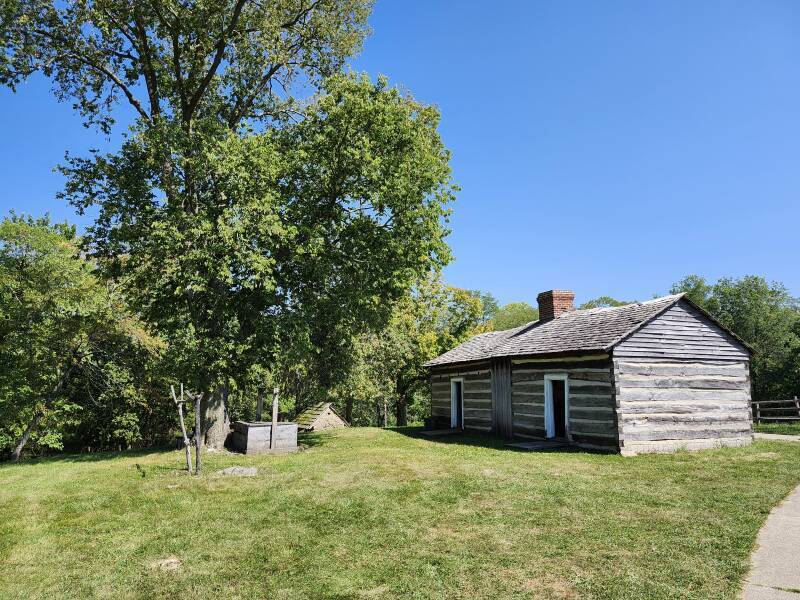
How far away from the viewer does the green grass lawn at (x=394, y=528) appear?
619 centimetres

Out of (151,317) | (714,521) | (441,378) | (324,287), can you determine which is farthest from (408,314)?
(714,521)

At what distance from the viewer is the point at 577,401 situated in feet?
56.4

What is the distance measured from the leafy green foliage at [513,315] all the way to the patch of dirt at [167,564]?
68.3 meters

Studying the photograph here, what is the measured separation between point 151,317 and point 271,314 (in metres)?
4.13

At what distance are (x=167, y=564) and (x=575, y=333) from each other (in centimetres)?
A: 1545

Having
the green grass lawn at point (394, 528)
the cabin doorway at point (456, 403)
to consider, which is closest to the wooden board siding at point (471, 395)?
the cabin doorway at point (456, 403)

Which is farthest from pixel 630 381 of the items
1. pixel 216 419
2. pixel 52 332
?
pixel 52 332

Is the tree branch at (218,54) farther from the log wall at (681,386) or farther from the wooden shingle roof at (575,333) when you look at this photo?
the log wall at (681,386)

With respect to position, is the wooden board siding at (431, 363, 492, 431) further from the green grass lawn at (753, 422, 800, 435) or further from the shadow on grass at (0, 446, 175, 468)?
the green grass lawn at (753, 422, 800, 435)

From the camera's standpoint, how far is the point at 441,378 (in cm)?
2669

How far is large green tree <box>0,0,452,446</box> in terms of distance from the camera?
15.2 metres

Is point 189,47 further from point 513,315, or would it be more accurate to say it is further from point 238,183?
point 513,315

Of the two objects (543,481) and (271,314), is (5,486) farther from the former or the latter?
(543,481)

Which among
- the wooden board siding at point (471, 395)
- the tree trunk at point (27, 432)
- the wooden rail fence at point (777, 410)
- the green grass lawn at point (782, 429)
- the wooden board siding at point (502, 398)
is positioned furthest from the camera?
the wooden rail fence at point (777, 410)
